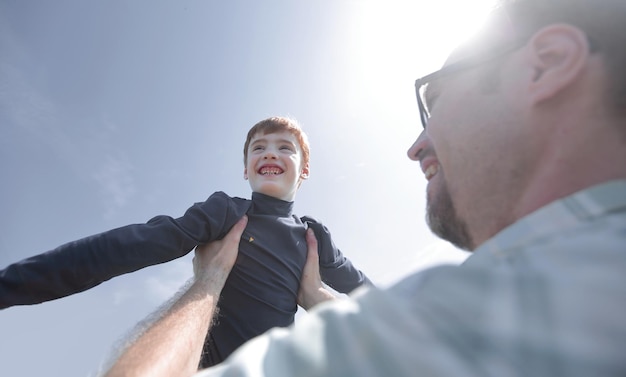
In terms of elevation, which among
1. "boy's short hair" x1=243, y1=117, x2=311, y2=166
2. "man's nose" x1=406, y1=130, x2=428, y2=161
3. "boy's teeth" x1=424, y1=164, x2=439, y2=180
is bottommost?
"boy's teeth" x1=424, y1=164, x2=439, y2=180

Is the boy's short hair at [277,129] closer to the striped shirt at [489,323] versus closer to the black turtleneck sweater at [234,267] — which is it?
the black turtleneck sweater at [234,267]

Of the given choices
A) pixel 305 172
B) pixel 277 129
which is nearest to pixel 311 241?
pixel 305 172

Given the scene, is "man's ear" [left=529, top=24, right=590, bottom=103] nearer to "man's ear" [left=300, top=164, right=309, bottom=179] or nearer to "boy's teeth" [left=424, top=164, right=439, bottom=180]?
"boy's teeth" [left=424, top=164, right=439, bottom=180]

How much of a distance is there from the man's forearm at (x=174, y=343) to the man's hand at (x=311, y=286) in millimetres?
847

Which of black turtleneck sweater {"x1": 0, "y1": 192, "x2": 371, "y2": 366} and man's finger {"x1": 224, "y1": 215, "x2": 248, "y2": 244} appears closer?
black turtleneck sweater {"x1": 0, "y1": 192, "x2": 371, "y2": 366}

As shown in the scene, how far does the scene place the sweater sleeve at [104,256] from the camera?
2088 mm

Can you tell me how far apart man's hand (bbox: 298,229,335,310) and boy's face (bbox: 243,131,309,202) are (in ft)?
1.98

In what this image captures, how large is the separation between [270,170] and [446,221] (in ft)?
7.23

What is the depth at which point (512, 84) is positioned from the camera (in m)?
1.17

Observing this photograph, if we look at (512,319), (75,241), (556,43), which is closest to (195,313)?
(75,241)

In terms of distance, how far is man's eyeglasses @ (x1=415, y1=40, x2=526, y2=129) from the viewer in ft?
4.14

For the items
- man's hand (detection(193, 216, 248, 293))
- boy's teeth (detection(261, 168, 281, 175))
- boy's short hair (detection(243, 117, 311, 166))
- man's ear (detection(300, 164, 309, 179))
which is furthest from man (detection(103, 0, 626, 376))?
man's ear (detection(300, 164, 309, 179))

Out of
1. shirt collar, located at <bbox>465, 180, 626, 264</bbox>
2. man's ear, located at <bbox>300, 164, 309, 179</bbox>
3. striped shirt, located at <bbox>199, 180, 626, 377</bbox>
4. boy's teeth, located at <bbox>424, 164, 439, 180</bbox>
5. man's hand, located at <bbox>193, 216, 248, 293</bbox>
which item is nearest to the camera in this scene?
striped shirt, located at <bbox>199, 180, 626, 377</bbox>

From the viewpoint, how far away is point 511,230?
712mm
